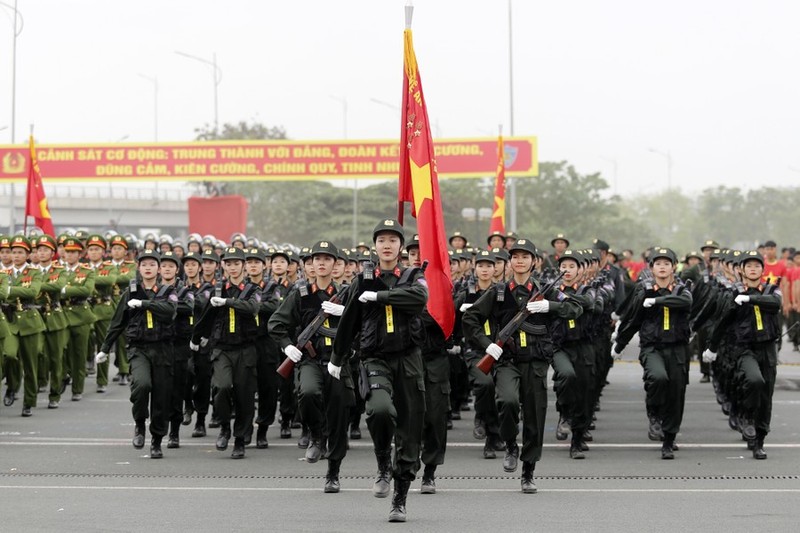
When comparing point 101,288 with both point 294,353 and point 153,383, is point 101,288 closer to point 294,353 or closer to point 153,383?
point 153,383

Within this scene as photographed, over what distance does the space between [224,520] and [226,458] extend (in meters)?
3.89

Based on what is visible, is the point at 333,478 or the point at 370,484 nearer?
the point at 333,478

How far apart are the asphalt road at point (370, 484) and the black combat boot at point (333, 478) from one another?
107 mm

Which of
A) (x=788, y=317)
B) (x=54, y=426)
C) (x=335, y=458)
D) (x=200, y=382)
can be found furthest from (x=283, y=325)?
(x=788, y=317)

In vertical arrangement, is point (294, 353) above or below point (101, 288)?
below

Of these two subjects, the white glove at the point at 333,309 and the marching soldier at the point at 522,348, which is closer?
the white glove at the point at 333,309

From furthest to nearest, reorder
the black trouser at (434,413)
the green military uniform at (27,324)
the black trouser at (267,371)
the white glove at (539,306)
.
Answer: the green military uniform at (27,324) → the black trouser at (267,371) → the white glove at (539,306) → the black trouser at (434,413)

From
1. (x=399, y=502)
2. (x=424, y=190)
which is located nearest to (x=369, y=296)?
(x=399, y=502)

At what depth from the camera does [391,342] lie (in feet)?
32.2

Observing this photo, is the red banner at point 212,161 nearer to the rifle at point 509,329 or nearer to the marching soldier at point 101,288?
the marching soldier at point 101,288

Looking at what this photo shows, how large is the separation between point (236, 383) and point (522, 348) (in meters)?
3.49

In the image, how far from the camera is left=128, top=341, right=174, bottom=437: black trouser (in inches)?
532

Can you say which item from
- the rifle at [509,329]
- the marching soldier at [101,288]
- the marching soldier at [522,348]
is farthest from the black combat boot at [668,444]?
the marching soldier at [101,288]

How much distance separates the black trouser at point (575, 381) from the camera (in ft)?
44.0
